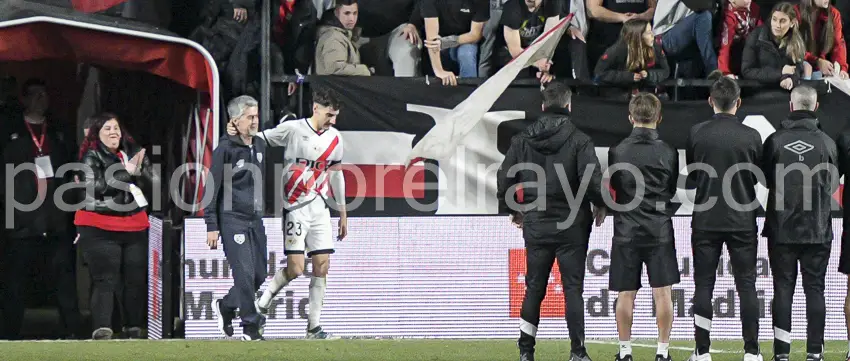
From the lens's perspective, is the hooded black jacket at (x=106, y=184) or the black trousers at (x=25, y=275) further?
the black trousers at (x=25, y=275)

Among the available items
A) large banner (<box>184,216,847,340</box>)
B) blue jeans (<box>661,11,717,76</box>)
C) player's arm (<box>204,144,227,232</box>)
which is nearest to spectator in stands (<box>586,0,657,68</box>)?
blue jeans (<box>661,11,717,76</box>)

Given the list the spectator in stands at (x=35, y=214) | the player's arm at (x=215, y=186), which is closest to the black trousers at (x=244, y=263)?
the player's arm at (x=215, y=186)

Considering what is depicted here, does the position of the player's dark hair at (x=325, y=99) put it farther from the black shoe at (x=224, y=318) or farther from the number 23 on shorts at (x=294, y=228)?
the black shoe at (x=224, y=318)

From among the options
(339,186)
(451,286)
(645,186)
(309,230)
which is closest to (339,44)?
(339,186)

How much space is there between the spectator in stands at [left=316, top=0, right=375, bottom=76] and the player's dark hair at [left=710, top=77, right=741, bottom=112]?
430 centimetres

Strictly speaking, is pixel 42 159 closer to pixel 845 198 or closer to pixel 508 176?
pixel 508 176

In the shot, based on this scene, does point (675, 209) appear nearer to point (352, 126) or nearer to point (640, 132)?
point (352, 126)

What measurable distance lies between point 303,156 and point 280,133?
0.83 feet

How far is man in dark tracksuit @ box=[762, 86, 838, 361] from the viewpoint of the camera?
9.77 meters

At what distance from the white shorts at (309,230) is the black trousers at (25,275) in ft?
8.17

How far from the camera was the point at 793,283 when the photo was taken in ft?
32.5

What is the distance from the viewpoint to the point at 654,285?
9781 millimetres

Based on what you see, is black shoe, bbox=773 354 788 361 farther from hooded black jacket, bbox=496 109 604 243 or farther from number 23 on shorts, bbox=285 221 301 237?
number 23 on shorts, bbox=285 221 301 237

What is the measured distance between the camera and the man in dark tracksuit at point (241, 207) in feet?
39.0
